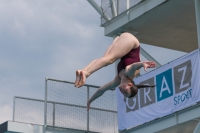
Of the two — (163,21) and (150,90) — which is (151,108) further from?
(163,21)

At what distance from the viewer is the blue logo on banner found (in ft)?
76.3

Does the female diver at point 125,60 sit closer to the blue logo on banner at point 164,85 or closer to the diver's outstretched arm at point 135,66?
the diver's outstretched arm at point 135,66

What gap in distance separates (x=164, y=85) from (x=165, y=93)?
0.29 m

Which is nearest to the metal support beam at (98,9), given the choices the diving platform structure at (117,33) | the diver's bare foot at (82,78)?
the diving platform structure at (117,33)

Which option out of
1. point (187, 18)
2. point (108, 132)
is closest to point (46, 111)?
point (108, 132)

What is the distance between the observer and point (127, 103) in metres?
25.2

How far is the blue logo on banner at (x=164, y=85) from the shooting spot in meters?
23.3

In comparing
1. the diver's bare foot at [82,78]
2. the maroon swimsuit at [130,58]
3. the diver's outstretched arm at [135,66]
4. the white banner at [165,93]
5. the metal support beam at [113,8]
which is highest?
the metal support beam at [113,8]

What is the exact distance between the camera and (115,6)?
85.9ft

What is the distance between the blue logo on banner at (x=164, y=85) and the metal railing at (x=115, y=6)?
Answer: 2.95 meters

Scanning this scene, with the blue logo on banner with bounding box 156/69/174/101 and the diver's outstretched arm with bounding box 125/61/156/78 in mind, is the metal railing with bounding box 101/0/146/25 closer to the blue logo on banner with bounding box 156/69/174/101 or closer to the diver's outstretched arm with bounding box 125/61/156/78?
the blue logo on banner with bounding box 156/69/174/101

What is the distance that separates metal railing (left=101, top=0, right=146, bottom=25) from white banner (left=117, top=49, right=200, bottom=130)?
2663 millimetres

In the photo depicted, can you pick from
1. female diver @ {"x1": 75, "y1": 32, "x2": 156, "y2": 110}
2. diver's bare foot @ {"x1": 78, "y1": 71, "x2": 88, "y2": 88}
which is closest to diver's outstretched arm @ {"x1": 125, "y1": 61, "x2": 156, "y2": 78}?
female diver @ {"x1": 75, "y1": 32, "x2": 156, "y2": 110}

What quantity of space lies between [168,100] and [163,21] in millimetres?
4038
